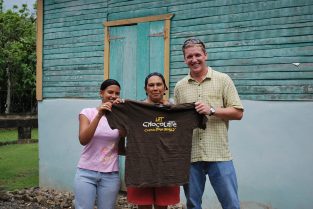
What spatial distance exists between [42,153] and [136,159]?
19.2 feet

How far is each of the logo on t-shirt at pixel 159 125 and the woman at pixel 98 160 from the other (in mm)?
259

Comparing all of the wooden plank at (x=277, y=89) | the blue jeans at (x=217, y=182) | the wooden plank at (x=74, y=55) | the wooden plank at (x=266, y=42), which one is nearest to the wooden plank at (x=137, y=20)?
the wooden plank at (x=74, y=55)

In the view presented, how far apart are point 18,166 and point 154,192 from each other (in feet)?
27.8

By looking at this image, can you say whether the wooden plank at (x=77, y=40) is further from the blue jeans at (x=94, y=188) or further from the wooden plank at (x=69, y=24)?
the blue jeans at (x=94, y=188)

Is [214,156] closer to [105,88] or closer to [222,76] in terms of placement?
[222,76]

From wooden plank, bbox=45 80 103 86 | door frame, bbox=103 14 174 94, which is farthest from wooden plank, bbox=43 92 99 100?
door frame, bbox=103 14 174 94

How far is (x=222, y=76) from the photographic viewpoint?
387 cm

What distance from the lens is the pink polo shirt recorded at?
3861 millimetres

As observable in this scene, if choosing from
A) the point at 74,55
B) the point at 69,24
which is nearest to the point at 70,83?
the point at 74,55

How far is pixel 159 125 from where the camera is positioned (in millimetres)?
3885

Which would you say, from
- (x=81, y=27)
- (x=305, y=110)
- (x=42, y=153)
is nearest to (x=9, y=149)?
(x=42, y=153)

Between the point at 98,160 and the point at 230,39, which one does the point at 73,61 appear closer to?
the point at 230,39

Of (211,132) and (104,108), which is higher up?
(104,108)

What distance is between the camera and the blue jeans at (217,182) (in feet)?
12.4
